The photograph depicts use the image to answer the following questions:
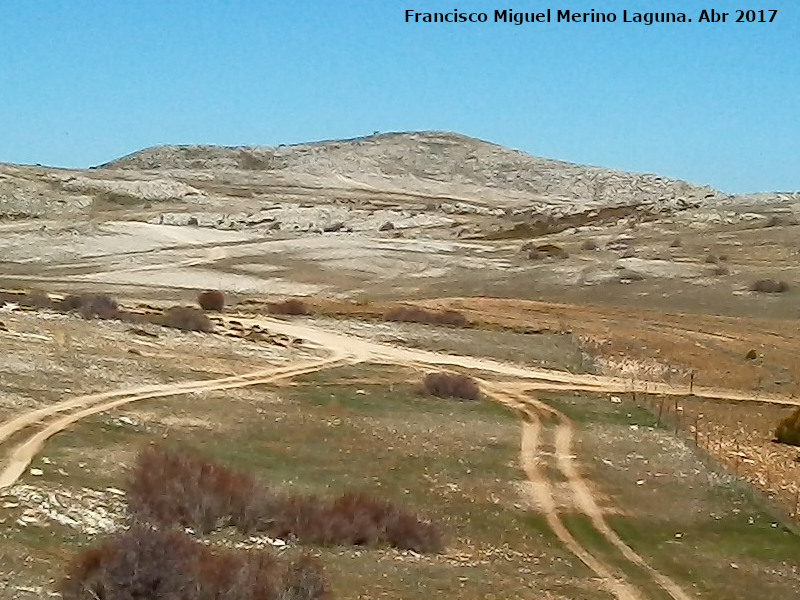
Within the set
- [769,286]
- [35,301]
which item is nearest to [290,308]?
A: [35,301]

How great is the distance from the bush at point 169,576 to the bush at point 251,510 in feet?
10.1

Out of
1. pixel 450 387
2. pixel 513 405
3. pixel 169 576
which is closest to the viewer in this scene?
pixel 169 576

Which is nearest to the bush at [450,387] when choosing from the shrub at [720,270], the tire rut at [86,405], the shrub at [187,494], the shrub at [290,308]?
the tire rut at [86,405]

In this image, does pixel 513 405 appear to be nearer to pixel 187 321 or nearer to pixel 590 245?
pixel 187 321

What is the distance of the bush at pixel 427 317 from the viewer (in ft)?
159

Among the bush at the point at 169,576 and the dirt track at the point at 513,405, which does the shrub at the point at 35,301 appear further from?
the bush at the point at 169,576

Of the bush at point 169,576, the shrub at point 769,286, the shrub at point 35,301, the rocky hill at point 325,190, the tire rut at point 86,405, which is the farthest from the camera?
the rocky hill at point 325,190

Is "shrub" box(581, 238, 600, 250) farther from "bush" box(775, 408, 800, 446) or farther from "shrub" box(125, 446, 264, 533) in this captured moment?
"shrub" box(125, 446, 264, 533)

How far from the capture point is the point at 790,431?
30500mm

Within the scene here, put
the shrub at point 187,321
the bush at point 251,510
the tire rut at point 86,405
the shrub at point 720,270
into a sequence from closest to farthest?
the bush at point 251,510, the tire rut at point 86,405, the shrub at point 187,321, the shrub at point 720,270

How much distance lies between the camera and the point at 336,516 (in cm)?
1650

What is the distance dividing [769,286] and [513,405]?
116 feet

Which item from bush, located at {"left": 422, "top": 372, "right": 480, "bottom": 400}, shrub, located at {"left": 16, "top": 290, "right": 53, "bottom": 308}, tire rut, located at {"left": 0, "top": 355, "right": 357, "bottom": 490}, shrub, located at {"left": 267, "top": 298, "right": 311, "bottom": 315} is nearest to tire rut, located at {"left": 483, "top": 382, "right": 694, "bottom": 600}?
bush, located at {"left": 422, "top": 372, "right": 480, "bottom": 400}

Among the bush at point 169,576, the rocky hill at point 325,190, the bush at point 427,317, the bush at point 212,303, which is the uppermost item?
the rocky hill at point 325,190
